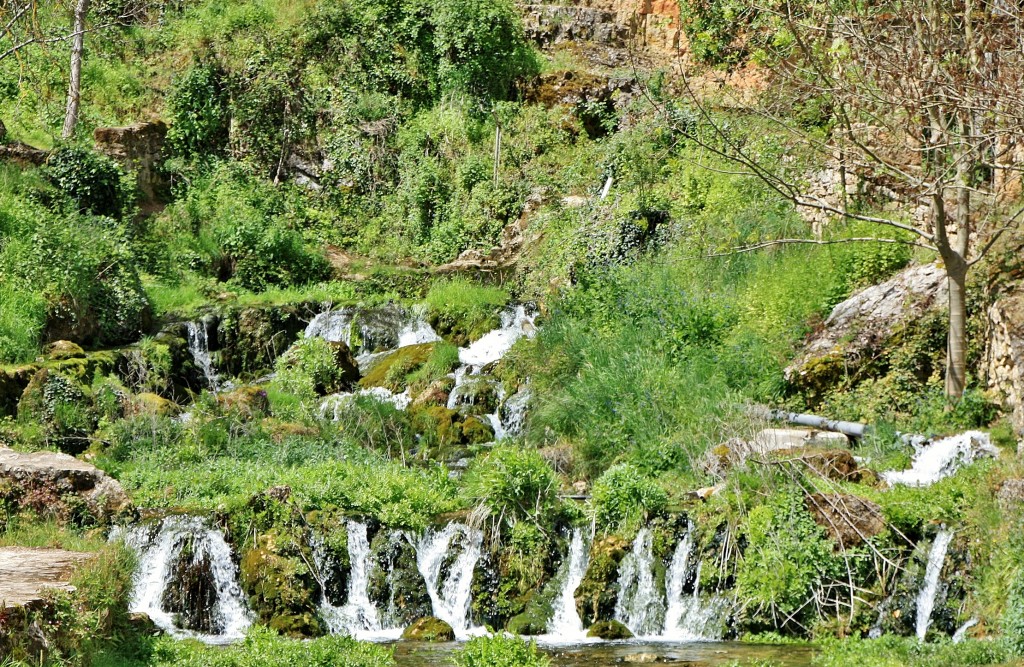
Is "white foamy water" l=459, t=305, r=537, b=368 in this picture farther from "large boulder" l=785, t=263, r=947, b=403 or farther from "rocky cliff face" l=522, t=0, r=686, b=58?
"rocky cliff face" l=522, t=0, r=686, b=58

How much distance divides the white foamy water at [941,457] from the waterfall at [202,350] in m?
11.7

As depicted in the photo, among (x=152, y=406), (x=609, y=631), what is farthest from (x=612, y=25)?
(x=609, y=631)

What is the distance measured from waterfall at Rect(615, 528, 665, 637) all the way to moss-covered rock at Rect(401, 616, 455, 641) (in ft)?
5.53

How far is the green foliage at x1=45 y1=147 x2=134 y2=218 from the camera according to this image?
21312 millimetres

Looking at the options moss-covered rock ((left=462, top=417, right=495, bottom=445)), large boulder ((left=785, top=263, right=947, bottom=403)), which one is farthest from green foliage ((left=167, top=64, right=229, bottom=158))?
large boulder ((left=785, top=263, right=947, bottom=403))

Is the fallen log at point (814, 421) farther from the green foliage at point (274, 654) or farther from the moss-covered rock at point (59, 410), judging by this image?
the moss-covered rock at point (59, 410)

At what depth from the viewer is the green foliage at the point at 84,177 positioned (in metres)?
21.3

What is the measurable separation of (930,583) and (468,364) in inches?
386

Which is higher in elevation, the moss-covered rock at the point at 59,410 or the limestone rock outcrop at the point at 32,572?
the moss-covered rock at the point at 59,410

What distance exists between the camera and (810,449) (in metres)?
12.0

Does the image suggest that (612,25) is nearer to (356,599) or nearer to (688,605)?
(356,599)

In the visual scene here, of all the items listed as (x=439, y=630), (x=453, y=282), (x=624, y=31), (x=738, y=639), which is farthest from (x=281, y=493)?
(x=624, y=31)

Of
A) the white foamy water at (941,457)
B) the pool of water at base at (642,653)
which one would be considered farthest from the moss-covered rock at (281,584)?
the white foamy water at (941,457)

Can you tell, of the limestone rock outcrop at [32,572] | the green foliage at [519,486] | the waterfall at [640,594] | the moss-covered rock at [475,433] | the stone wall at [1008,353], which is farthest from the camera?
the moss-covered rock at [475,433]
